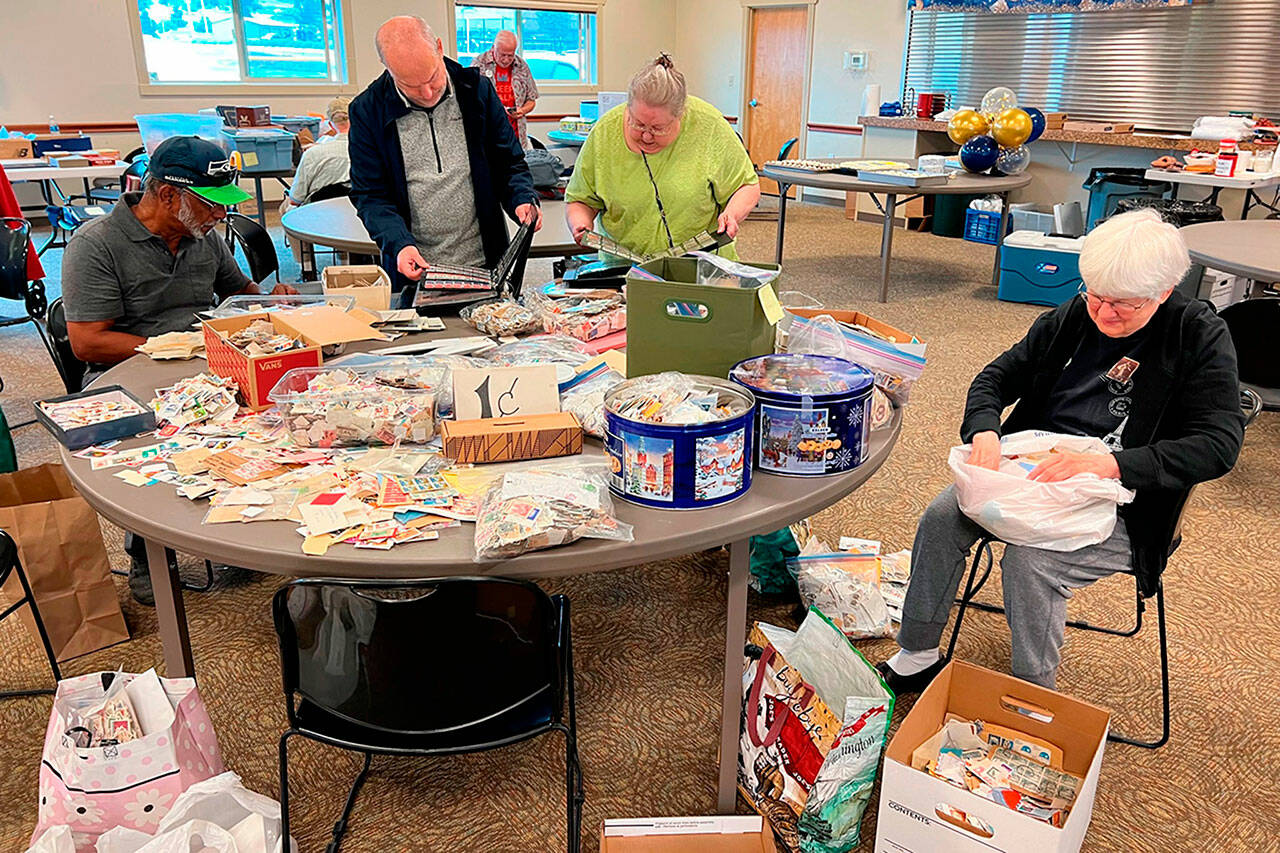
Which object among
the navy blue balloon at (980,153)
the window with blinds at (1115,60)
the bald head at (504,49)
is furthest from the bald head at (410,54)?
the window with blinds at (1115,60)

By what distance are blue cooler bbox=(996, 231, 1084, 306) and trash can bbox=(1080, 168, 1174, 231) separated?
1.11m

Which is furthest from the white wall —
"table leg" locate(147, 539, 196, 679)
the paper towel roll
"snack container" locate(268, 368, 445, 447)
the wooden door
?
"table leg" locate(147, 539, 196, 679)

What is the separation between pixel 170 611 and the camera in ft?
5.62

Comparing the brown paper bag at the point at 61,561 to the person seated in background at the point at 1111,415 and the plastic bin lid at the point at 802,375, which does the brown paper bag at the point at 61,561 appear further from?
the person seated in background at the point at 1111,415

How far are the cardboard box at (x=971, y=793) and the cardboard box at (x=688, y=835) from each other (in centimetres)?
22

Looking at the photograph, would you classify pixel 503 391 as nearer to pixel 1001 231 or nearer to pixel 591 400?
pixel 591 400

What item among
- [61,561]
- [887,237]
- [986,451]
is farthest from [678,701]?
[887,237]

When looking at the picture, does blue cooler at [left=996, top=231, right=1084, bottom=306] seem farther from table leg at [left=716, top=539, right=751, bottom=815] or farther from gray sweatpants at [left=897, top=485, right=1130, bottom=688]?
table leg at [left=716, top=539, right=751, bottom=815]

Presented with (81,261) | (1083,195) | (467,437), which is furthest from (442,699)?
(1083,195)

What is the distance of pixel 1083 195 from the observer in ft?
25.4

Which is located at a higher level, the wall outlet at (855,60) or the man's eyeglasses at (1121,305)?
the wall outlet at (855,60)

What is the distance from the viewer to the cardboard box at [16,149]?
6539 mm

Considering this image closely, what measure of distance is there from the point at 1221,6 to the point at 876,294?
3.63 m

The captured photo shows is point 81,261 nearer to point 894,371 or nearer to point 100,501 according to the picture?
point 100,501
